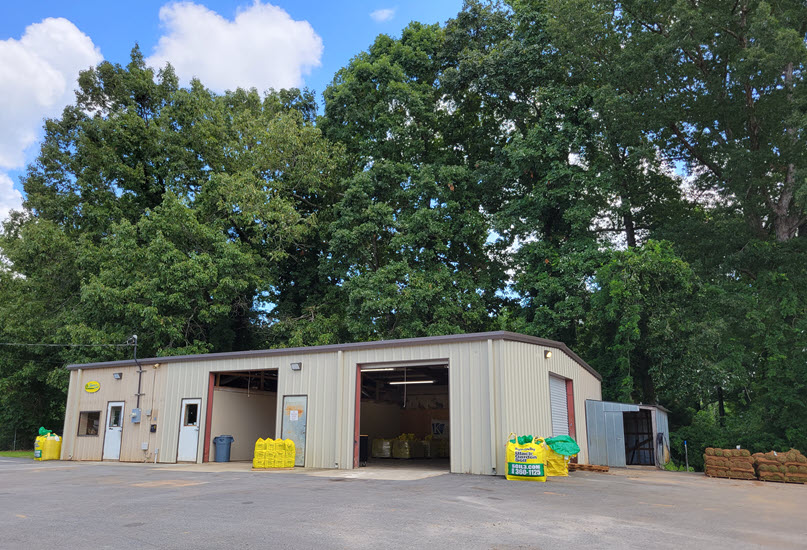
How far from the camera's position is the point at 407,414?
97.2ft

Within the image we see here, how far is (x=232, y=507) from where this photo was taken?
28.7ft

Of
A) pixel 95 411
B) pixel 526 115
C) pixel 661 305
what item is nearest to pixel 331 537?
pixel 95 411

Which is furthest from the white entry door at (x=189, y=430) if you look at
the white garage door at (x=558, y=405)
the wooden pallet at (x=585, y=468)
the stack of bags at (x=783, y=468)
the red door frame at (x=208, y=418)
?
the stack of bags at (x=783, y=468)

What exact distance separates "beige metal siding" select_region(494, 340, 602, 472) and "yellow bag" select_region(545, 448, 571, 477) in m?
0.78

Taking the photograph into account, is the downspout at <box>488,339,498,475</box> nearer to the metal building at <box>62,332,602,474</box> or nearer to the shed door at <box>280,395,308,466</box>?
the metal building at <box>62,332,602,474</box>

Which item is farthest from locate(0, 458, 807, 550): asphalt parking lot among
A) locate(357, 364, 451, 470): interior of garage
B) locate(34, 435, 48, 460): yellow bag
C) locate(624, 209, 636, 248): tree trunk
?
locate(624, 209, 636, 248): tree trunk

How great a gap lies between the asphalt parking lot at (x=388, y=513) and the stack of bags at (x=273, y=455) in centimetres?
250

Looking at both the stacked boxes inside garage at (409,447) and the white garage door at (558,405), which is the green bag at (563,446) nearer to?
the white garage door at (558,405)

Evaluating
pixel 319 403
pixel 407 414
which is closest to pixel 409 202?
pixel 407 414

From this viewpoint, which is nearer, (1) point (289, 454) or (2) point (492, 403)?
(2) point (492, 403)

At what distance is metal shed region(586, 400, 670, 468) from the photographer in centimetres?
1956

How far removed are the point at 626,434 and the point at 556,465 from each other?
11766 millimetres

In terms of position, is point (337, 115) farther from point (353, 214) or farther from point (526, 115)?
point (526, 115)

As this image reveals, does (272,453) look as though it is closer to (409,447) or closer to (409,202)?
(409,447)
